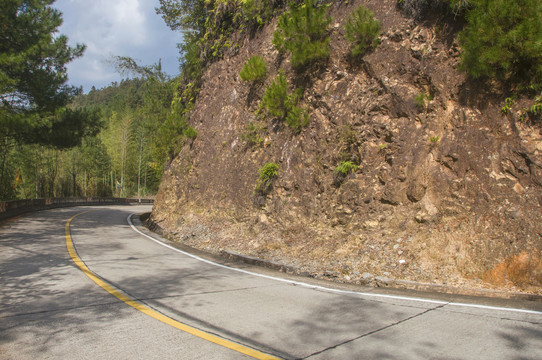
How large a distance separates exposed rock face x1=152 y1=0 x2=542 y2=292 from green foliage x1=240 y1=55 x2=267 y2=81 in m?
0.37

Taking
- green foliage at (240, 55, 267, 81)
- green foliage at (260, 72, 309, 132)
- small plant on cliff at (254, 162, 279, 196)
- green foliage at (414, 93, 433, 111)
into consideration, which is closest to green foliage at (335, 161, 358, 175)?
green foliage at (414, 93, 433, 111)

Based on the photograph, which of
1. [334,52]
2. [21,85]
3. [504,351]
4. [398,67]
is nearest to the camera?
[504,351]

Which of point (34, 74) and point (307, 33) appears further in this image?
point (34, 74)

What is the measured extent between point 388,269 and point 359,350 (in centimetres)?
439

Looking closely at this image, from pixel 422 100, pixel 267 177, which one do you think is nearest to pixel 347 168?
pixel 422 100

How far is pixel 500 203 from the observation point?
7871 millimetres

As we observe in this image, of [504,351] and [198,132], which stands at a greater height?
[198,132]

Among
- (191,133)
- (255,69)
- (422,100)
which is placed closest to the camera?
(422,100)

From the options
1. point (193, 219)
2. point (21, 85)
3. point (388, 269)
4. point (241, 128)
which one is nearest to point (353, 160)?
point (388, 269)

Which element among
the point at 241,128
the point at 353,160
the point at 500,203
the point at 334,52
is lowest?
the point at 500,203

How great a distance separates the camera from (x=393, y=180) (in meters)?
9.89

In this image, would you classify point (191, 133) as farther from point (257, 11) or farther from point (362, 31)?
point (362, 31)

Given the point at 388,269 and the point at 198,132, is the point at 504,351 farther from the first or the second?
the point at 198,132

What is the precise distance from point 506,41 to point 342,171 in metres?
4.87
